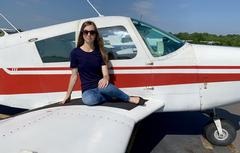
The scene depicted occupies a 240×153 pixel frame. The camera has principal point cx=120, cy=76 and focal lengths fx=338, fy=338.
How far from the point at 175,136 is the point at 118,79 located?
1.62 metres

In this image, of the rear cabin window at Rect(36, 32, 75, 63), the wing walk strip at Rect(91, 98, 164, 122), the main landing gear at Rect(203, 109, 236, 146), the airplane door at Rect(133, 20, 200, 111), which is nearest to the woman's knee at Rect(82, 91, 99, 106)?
the wing walk strip at Rect(91, 98, 164, 122)

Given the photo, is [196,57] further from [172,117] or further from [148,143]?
[172,117]

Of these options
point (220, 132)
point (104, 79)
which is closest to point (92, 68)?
point (104, 79)

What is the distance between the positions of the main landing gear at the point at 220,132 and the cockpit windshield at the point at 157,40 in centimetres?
128

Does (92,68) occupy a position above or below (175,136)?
above

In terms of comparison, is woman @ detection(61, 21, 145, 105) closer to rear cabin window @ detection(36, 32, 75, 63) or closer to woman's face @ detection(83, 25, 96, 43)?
woman's face @ detection(83, 25, 96, 43)

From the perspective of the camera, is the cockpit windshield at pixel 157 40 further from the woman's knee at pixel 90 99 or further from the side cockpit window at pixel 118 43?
the woman's knee at pixel 90 99

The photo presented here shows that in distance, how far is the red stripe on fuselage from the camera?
4.75 metres

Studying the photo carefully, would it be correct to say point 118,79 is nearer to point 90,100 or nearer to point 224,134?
point 90,100

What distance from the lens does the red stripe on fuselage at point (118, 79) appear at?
15.6 feet

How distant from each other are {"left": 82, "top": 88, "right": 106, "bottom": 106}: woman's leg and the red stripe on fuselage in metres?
0.51

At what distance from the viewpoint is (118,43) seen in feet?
15.7

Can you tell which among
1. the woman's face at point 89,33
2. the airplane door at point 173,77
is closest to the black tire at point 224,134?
the airplane door at point 173,77

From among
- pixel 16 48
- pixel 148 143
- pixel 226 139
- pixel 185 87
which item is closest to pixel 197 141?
pixel 226 139
